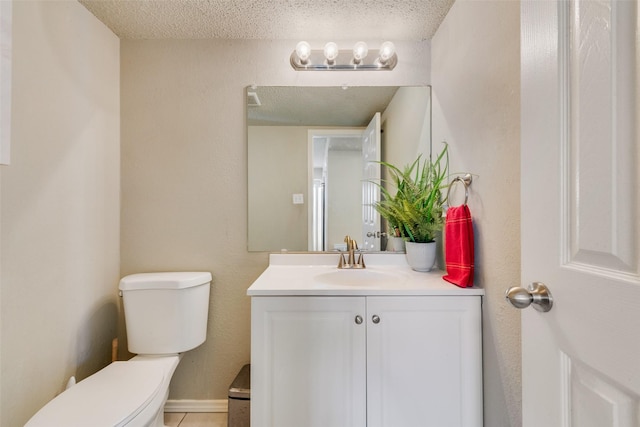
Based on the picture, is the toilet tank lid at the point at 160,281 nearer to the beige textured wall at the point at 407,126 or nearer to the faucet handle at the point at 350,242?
the faucet handle at the point at 350,242

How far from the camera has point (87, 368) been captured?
1405 mm

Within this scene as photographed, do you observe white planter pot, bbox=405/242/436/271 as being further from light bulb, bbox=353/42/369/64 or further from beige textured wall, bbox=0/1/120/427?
beige textured wall, bbox=0/1/120/427

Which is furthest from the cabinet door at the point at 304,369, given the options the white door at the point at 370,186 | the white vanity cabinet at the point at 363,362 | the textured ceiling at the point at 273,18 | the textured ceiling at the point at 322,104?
the textured ceiling at the point at 273,18

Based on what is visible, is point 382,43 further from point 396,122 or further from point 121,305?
point 121,305

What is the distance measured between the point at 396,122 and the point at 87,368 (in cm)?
204

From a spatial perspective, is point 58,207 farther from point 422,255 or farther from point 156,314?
point 422,255

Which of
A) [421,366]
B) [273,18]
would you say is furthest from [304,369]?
[273,18]

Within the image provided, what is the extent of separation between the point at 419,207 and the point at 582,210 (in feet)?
2.86

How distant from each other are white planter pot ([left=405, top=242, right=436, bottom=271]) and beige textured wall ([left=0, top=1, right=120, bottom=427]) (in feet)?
5.21

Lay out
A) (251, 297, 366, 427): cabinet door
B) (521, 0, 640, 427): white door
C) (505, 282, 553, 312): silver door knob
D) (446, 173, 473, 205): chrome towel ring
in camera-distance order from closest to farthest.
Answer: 1. (521, 0, 640, 427): white door
2. (505, 282, 553, 312): silver door knob
3. (251, 297, 366, 427): cabinet door
4. (446, 173, 473, 205): chrome towel ring

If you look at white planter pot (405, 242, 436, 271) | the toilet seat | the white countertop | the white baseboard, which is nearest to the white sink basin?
the white countertop

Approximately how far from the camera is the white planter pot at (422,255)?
1.40 meters

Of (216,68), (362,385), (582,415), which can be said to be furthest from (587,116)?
(216,68)

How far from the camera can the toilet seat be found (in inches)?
36.4
